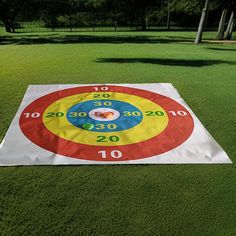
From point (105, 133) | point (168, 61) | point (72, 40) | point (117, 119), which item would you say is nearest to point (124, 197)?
point (105, 133)

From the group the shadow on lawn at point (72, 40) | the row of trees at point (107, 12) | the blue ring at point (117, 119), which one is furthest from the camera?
the row of trees at point (107, 12)

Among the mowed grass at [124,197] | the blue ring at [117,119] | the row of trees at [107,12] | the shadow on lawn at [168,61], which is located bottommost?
the row of trees at [107,12]

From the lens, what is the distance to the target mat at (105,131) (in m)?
5.48

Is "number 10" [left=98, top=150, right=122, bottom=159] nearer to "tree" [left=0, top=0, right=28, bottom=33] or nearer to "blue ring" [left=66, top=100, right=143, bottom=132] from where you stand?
"blue ring" [left=66, top=100, right=143, bottom=132]

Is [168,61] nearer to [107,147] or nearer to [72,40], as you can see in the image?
[107,147]

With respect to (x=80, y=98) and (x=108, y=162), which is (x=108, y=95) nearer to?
(x=80, y=98)

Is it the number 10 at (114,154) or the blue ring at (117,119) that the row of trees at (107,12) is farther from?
the number 10 at (114,154)

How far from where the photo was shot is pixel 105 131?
6.34m

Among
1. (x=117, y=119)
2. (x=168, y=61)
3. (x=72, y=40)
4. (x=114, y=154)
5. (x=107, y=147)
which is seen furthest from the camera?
(x=72, y=40)

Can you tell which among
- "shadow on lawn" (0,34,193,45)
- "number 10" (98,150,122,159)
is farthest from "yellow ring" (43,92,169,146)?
"shadow on lawn" (0,34,193,45)

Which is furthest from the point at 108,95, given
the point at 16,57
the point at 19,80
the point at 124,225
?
the point at 16,57

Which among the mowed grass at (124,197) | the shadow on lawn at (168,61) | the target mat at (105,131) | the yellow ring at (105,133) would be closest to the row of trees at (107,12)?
the shadow on lawn at (168,61)

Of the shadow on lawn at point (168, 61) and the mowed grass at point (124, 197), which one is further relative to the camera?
the shadow on lawn at point (168, 61)

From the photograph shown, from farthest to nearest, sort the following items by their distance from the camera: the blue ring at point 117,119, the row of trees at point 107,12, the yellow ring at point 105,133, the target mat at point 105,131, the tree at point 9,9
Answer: the row of trees at point 107,12 < the tree at point 9,9 < the blue ring at point 117,119 < the yellow ring at point 105,133 < the target mat at point 105,131
